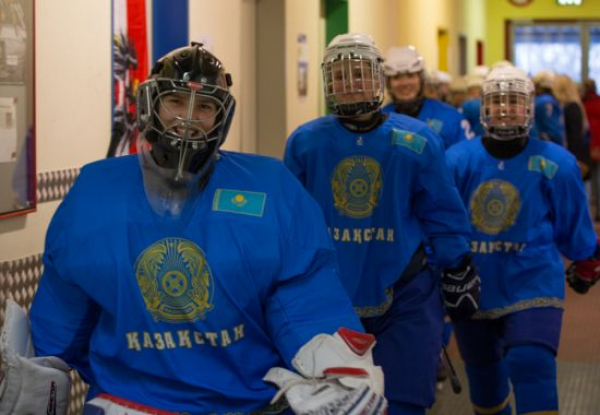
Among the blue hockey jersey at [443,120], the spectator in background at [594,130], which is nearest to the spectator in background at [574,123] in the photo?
the spectator in background at [594,130]

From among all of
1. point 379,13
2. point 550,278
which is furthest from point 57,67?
point 379,13

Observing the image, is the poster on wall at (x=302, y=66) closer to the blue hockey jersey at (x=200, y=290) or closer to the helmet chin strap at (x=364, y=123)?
the helmet chin strap at (x=364, y=123)

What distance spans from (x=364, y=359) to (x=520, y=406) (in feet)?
7.16

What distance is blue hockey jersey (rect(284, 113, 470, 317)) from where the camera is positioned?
422cm

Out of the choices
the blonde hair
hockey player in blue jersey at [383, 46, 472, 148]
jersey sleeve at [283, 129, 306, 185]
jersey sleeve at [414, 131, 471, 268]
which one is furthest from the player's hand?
the blonde hair

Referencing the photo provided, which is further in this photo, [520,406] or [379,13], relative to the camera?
[379,13]

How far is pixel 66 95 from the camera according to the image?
4.87 metres

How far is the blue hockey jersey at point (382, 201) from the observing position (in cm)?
Answer: 422

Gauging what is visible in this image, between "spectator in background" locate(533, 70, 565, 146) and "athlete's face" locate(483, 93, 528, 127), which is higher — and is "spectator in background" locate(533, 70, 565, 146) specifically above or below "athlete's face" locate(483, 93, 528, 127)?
above

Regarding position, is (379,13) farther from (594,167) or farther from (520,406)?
(520,406)

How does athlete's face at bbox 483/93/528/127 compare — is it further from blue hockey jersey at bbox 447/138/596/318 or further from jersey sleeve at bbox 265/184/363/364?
jersey sleeve at bbox 265/184/363/364

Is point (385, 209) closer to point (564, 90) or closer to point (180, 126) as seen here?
point (180, 126)

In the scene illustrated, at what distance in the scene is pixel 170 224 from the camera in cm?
271

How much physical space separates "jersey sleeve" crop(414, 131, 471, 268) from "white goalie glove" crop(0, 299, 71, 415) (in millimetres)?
1761
